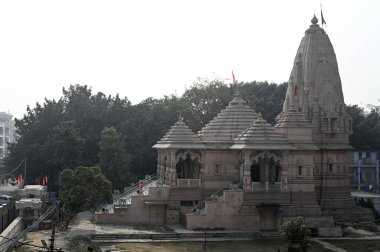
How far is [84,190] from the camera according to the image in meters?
39.8

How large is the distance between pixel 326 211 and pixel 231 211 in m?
7.71

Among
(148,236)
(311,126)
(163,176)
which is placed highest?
(311,126)

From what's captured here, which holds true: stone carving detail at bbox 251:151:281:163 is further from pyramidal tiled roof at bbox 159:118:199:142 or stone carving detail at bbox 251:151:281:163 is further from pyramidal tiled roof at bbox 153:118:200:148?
pyramidal tiled roof at bbox 159:118:199:142

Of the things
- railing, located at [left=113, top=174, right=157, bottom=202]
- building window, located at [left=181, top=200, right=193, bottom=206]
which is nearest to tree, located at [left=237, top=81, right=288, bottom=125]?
railing, located at [left=113, top=174, right=157, bottom=202]

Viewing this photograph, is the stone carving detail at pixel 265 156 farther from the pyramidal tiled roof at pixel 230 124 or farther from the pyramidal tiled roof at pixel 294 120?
the pyramidal tiled roof at pixel 230 124

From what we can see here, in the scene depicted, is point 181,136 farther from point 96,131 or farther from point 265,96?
point 265,96

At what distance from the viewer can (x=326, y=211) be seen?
141 ft

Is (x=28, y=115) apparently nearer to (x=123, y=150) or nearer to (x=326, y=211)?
(x=123, y=150)

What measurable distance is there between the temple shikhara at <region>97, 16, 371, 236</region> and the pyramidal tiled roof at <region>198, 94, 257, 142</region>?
68 millimetres

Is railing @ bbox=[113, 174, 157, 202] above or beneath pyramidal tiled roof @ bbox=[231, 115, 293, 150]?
beneath

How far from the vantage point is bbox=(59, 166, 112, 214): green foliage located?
3953cm

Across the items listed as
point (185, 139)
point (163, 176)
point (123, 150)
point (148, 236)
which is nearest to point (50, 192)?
point (123, 150)

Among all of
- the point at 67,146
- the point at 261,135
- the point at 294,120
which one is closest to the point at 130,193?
the point at 67,146

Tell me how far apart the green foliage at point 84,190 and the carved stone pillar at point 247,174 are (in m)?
8.62
